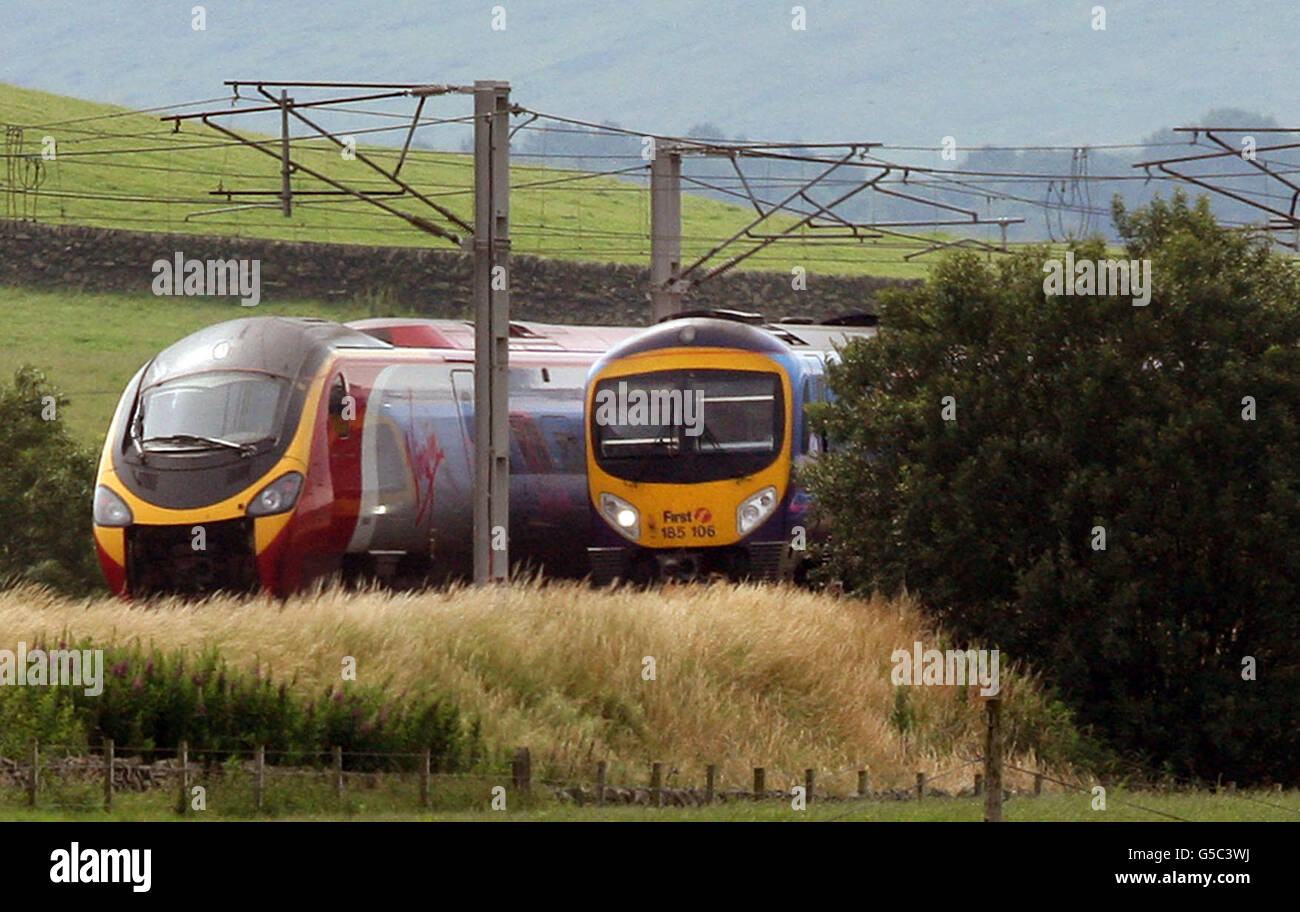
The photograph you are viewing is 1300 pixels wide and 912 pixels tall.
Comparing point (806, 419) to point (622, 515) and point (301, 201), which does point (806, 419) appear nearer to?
point (622, 515)

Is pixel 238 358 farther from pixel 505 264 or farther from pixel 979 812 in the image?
pixel 979 812

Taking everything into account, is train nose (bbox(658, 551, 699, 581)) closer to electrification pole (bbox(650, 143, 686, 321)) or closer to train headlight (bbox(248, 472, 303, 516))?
train headlight (bbox(248, 472, 303, 516))

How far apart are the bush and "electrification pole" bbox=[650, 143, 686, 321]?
516cm

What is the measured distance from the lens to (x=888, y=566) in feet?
92.4

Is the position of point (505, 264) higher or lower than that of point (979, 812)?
higher

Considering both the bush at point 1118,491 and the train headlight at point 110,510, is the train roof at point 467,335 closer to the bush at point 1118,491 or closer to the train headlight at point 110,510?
the train headlight at point 110,510

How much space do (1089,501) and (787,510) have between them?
3980 mm

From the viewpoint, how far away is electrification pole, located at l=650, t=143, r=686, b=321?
108 feet

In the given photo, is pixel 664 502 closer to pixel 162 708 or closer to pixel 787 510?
pixel 787 510

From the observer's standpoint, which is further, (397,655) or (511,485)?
(511,485)

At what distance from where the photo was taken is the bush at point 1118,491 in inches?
1053
